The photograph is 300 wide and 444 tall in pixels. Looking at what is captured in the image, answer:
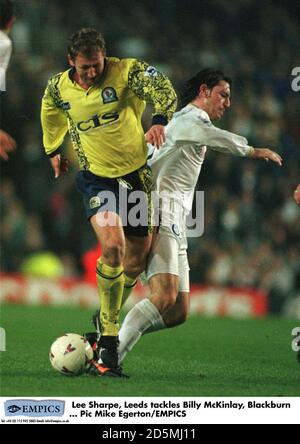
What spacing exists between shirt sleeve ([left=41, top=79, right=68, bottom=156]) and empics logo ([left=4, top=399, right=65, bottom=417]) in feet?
5.99

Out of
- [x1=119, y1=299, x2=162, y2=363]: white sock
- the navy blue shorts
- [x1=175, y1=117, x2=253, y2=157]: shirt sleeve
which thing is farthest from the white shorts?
[x1=175, y1=117, x2=253, y2=157]: shirt sleeve

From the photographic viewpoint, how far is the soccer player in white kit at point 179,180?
19.3ft

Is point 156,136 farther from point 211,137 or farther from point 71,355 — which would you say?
point 71,355

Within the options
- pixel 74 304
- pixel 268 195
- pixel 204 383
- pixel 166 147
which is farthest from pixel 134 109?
pixel 74 304

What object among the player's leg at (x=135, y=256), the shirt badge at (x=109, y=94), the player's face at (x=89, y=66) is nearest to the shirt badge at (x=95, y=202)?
the player's leg at (x=135, y=256)

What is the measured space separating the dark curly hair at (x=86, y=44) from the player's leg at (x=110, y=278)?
3.10 feet

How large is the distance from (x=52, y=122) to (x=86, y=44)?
768 mm

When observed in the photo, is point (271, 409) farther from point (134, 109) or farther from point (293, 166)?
point (293, 166)

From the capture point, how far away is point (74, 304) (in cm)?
1235

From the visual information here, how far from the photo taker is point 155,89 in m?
5.66

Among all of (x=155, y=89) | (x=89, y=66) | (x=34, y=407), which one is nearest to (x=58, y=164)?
(x=89, y=66)

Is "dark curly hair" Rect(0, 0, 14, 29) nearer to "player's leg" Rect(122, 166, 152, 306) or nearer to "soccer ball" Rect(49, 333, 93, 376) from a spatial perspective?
"player's leg" Rect(122, 166, 152, 306)

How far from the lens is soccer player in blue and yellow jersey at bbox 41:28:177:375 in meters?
5.62

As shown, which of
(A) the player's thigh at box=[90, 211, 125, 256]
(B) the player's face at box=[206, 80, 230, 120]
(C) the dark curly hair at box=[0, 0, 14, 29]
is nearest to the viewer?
(A) the player's thigh at box=[90, 211, 125, 256]
